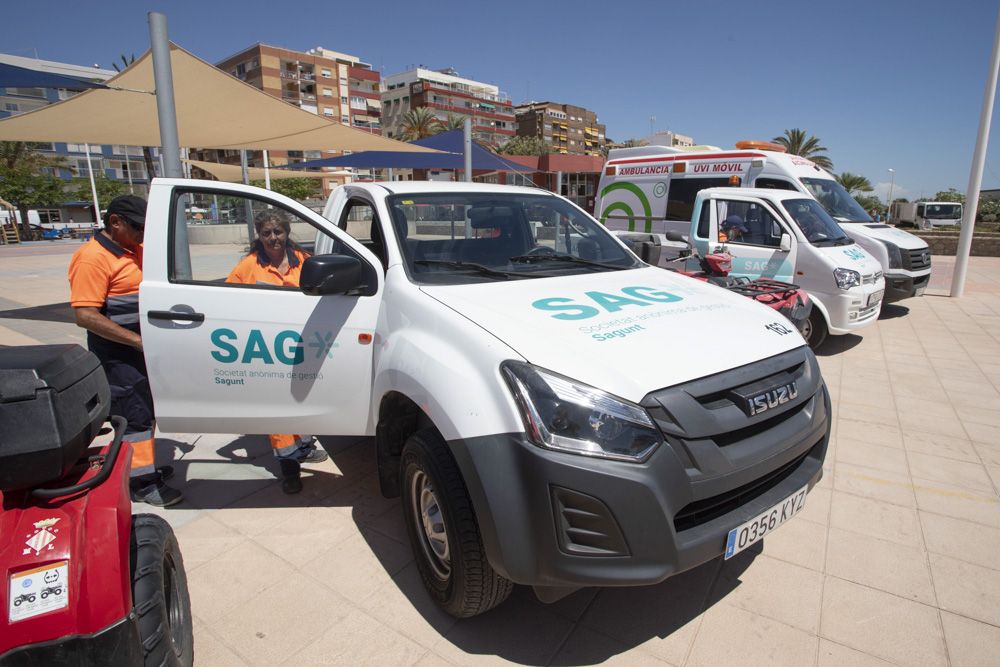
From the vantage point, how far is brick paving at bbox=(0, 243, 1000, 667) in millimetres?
2193

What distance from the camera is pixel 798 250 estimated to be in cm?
655

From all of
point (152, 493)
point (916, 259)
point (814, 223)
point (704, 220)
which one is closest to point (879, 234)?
point (916, 259)

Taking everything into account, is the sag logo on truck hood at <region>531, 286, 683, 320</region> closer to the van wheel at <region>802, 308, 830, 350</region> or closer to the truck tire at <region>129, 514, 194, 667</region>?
the truck tire at <region>129, 514, 194, 667</region>

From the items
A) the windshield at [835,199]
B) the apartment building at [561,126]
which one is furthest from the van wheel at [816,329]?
the apartment building at [561,126]

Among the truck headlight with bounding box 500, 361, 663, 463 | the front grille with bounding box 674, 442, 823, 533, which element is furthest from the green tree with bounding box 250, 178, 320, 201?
the front grille with bounding box 674, 442, 823, 533

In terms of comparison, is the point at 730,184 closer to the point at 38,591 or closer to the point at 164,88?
the point at 164,88

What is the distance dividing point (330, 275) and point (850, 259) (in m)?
6.26

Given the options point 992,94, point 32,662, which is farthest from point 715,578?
point 992,94

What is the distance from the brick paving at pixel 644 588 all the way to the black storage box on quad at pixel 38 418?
1.13 meters

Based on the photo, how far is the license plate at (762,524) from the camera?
195cm

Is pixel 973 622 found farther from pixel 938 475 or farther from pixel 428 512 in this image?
pixel 428 512

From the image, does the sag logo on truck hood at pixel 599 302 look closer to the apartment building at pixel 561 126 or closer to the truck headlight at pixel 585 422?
the truck headlight at pixel 585 422

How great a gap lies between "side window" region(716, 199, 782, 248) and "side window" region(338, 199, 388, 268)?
5.26 metres

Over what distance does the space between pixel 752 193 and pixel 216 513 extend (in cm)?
678
